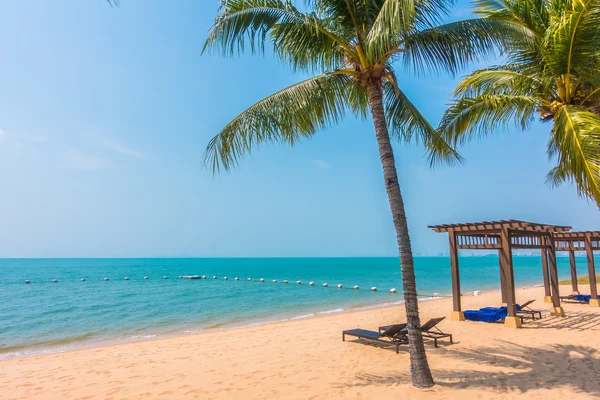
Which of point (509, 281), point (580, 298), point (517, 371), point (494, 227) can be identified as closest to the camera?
point (517, 371)

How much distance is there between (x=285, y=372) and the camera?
718 cm

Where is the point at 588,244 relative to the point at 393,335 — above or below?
above

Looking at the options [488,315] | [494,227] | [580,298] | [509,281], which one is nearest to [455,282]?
[488,315]

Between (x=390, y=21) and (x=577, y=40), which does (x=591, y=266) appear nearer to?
(x=577, y=40)

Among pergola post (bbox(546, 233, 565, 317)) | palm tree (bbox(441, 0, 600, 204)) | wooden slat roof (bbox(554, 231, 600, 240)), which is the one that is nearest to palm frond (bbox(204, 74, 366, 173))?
palm tree (bbox(441, 0, 600, 204))

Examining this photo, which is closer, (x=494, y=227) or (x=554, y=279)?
(x=494, y=227)

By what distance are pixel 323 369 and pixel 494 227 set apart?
692 centimetres

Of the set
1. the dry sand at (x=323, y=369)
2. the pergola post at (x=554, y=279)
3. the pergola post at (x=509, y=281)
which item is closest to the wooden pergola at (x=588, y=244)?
the pergola post at (x=554, y=279)

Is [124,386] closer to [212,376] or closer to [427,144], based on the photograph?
[212,376]

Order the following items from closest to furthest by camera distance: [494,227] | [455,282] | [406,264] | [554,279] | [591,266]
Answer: [406,264], [494,227], [455,282], [554,279], [591,266]

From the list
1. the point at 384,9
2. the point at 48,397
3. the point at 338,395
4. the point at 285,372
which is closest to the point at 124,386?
the point at 48,397

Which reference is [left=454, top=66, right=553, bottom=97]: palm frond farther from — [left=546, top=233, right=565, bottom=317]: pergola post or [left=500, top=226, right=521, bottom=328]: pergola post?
[left=546, top=233, right=565, bottom=317]: pergola post

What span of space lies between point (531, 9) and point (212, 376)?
31.9ft

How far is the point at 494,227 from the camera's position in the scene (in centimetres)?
1098
